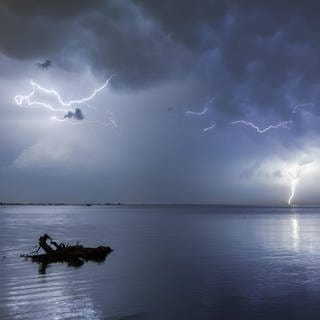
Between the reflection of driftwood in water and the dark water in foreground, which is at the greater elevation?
the reflection of driftwood in water

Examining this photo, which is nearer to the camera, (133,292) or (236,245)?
(133,292)

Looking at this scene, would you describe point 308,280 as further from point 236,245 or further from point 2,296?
point 236,245

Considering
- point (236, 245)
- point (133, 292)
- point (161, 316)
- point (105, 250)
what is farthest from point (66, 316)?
point (236, 245)

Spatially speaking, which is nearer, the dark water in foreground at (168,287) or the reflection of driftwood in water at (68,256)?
the dark water in foreground at (168,287)

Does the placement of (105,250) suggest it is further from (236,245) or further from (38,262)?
(236,245)

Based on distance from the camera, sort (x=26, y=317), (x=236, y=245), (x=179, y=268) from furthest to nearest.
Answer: (x=236, y=245) → (x=179, y=268) → (x=26, y=317)

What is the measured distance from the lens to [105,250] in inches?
2136

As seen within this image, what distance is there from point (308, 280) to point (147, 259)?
69.2 feet

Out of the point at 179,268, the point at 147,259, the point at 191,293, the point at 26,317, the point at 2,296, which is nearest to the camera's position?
the point at 26,317

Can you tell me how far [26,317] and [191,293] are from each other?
1298cm

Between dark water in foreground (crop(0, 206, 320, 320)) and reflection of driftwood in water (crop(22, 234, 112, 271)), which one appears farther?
reflection of driftwood in water (crop(22, 234, 112, 271))

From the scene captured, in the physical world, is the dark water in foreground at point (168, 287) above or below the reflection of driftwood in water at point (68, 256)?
below

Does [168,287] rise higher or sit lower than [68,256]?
lower

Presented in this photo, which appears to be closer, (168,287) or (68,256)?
(168,287)
